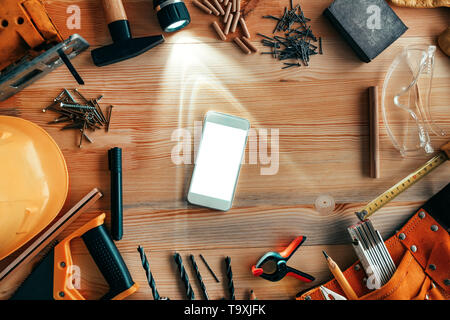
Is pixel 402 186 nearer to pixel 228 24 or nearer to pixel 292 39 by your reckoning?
pixel 292 39

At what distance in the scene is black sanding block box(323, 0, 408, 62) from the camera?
2.96 feet

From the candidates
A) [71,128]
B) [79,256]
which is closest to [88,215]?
[79,256]

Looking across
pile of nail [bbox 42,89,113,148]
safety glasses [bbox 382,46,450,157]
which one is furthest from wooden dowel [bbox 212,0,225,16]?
safety glasses [bbox 382,46,450,157]

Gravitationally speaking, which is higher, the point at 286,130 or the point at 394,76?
the point at 394,76

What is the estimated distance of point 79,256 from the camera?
91cm

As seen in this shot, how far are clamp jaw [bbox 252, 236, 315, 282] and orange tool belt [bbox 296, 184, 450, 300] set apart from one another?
0.20 ft

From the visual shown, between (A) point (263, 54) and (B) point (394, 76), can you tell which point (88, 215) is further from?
(B) point (394, 76)

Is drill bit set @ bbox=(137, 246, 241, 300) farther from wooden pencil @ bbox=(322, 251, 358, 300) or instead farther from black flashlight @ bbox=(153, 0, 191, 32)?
black flashlight @ bbox=(153, 0, 191, 32)

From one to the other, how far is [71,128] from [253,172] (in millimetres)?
535

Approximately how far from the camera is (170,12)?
0.86 m

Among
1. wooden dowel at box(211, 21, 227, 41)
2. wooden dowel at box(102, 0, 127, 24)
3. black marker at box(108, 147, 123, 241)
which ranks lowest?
black marker at box(108, 147, 123, 241)

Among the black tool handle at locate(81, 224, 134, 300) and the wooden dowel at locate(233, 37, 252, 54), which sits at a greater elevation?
the wooden dowel at locate(233, 37, 252, 54)

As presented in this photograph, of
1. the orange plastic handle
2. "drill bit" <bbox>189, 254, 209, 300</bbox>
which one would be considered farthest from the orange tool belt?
"drill bit" <bbox>189, 254, 209, 300</bbox>

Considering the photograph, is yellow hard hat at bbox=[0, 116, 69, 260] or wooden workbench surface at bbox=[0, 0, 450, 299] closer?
yellow hard hat at bbox=[0, 116, 69, 260]
